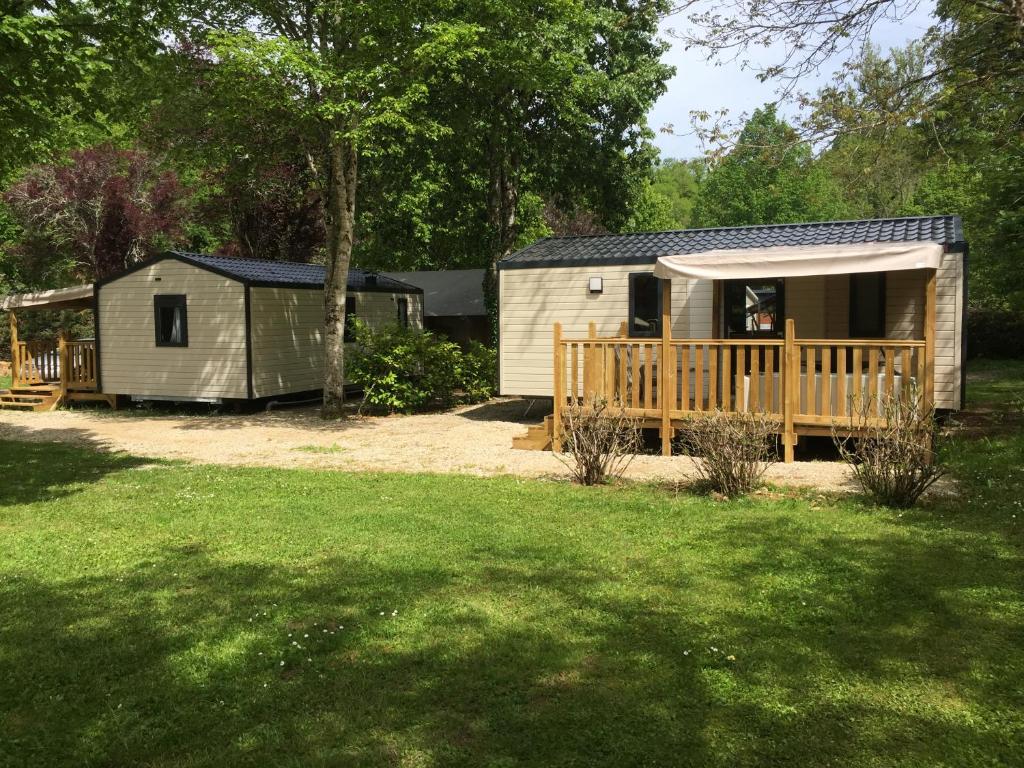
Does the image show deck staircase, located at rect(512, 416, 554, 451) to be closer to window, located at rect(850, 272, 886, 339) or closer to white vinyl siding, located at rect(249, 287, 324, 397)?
window, located at rect(850, 272, 886, 339)

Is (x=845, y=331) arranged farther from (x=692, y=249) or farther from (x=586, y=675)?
(x=586, y=675)

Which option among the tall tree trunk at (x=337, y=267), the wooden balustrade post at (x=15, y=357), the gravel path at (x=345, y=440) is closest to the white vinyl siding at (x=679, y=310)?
the gravel path at (x=345, y=440)

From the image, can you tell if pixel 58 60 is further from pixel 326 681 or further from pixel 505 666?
pixel 505 666

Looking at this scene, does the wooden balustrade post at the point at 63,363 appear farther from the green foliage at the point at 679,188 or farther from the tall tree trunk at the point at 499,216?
the green foliage at the point at 679,188

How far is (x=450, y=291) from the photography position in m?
23.6

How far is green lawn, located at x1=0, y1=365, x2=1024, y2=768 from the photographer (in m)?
3.00

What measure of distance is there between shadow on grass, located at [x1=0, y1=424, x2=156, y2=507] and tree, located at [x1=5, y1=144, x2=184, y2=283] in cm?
1475

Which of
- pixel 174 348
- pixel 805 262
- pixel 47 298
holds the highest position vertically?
pixel 47 298

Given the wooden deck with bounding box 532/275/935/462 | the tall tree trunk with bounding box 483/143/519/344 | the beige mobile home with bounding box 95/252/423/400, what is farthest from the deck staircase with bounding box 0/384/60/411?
the wooden deck with bounding box 532/275/935/462

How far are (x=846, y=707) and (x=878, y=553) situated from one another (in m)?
2.34

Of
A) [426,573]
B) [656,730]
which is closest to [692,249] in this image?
[426,573]

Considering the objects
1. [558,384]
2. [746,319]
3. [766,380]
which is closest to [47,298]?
[558,384]

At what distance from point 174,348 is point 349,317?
352cm

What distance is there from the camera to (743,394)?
9.49 meters
